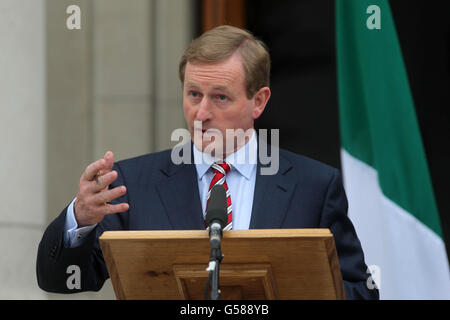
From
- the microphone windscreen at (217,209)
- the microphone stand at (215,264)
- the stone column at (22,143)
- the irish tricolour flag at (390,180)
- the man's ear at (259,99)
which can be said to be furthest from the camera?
the stone column at (22,143)

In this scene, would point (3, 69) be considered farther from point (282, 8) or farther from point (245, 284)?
point (245, 284)

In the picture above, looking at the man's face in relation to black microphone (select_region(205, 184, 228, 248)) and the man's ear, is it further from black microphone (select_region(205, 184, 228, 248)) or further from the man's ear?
black microphone (select_region(205, 184, 228, 248))

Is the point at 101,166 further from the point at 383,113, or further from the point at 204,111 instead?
the point at 383,113

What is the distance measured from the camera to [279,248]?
2.88 meters

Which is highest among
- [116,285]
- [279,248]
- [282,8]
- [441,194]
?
[282,8]

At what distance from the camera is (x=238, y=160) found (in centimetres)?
392

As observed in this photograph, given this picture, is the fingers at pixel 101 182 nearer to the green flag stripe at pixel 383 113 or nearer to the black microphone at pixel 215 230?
the black microphone at pixel 215 230

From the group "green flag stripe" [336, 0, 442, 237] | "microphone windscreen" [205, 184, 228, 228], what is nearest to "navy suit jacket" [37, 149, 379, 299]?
"microphone windscreen" [205, 184, 228, 228]

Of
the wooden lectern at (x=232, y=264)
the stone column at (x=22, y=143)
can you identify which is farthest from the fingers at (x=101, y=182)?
the stone column at (x=22, y=143)

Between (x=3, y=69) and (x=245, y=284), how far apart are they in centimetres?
384

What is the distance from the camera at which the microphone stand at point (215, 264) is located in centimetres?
261

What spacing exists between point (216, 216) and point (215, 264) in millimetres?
198

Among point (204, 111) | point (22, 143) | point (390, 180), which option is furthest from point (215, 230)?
point (22, 143)
